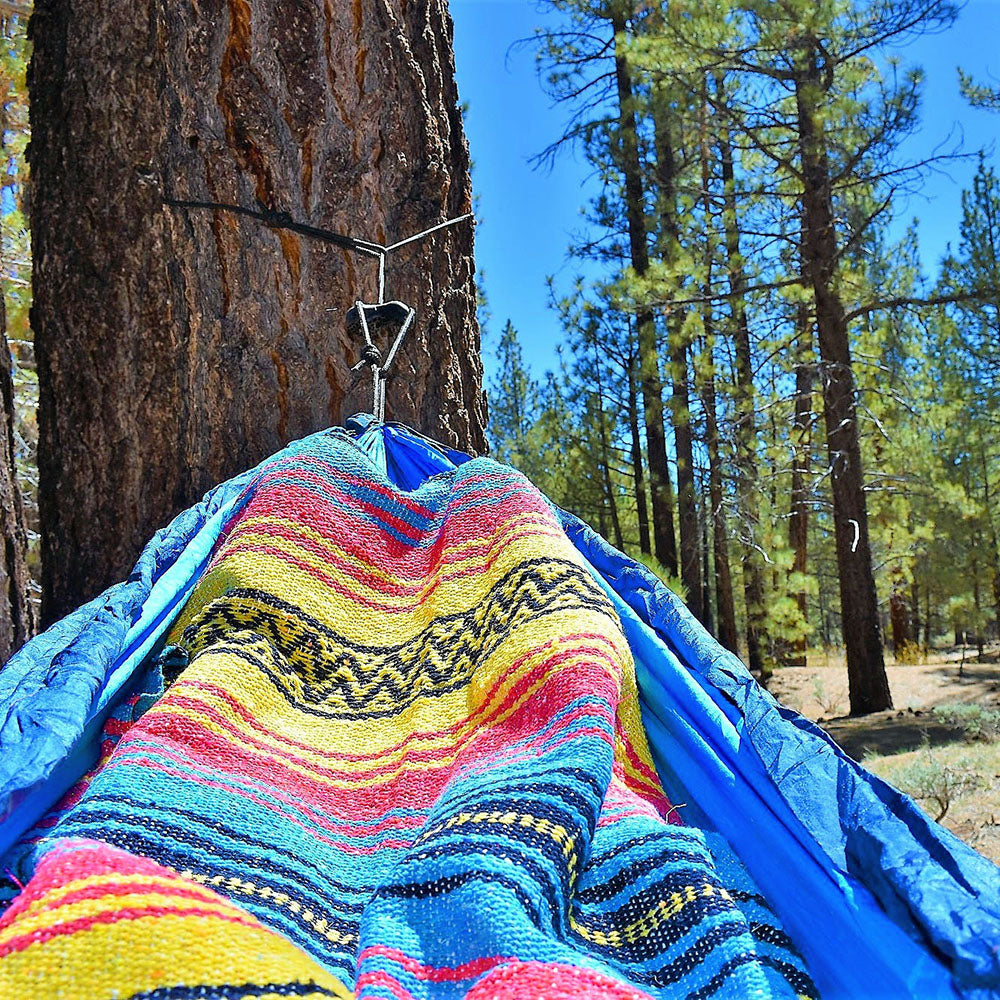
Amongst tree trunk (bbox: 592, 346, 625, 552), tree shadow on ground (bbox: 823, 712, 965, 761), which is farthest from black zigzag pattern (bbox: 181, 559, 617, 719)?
tree trunk (bbox: 592, 346, 625, 552)

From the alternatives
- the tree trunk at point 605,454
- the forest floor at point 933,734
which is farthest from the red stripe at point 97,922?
the tree trunk at point 605,454

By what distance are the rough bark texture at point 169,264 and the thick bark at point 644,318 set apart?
21.6 ft

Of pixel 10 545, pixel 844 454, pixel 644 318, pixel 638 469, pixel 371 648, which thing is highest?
pixel 644 318

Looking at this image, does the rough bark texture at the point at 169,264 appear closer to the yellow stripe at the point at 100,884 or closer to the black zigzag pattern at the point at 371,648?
the black zigzag pattern at the point at 371,648

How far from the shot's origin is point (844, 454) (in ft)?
20.2

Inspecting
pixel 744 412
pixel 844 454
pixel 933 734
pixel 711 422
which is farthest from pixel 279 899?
pixel 711 422

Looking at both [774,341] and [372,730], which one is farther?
[774,341]

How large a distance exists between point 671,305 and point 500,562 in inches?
233

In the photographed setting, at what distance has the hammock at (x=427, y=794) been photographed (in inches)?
18.0

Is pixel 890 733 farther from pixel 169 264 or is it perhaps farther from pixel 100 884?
pixel 100 884

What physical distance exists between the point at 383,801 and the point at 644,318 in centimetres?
832

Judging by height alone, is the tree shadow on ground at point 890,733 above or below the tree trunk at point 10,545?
below

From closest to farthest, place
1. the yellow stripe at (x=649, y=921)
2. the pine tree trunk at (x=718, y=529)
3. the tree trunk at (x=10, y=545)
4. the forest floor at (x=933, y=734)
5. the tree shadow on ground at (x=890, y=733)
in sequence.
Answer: the yellow stripe at (x=649, y=921)
the tree trunk at (x=10, y=545)
the forest floor at (x=933, y=734)
the tree shadow on ground at (x=890, y=733)
the pine tree trunk at (x=718, y=529)

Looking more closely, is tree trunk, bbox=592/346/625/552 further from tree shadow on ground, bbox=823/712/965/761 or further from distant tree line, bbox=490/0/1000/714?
tree shadow on ground, bbox=823/712/965/761
